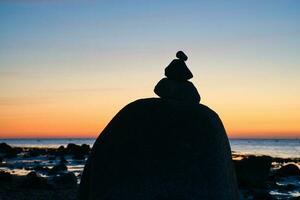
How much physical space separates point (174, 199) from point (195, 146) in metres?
1.17

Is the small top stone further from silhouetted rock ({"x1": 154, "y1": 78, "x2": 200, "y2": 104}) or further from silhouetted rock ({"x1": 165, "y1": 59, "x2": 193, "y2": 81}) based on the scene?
silhouetted rock ({"x1": 154, "y1": 78, "x2": 200, "y2": 104})

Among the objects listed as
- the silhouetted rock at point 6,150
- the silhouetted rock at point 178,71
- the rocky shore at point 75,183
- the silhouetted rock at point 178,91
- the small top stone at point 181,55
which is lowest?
the rocky shore at point 75,183

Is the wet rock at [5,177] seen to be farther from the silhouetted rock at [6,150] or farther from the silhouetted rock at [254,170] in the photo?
the silhouetted rock at [6,150]

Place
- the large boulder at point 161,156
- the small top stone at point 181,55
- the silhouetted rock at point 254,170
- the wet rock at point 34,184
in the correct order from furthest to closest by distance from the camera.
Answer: the silhouetted rock at point 254,170
the wet rock at point 34,184
the small top stone at point 181,55
the large boulder at point 161,156

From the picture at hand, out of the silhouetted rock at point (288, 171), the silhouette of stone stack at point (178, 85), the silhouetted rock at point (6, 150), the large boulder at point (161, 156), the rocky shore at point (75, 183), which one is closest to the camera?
the large boulder at point (161, 156)

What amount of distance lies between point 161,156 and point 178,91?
5.59 feet

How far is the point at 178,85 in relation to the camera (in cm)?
1061

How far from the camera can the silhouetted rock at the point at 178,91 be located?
1058 cm

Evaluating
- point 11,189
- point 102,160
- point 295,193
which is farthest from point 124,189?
point 295,193

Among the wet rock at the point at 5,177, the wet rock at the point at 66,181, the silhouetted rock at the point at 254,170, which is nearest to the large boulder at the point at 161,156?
the wet rock at the point at 66,181

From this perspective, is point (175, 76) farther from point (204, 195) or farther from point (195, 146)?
point (204, 195)

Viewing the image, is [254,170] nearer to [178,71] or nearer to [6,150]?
[178,71]

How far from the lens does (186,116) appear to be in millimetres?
10117

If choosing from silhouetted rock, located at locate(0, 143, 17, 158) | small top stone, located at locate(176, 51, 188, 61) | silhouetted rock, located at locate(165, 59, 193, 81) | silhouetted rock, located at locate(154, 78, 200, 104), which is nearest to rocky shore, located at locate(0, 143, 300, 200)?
silhouetted rock, located at locate(154, 78, 200, 104)
